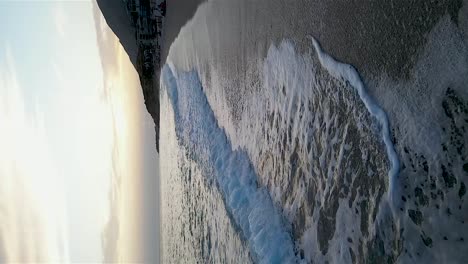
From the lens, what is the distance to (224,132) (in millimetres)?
4297

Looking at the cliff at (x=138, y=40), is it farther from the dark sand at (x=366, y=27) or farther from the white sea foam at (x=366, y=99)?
the white sea foam at (x=366, y=99)

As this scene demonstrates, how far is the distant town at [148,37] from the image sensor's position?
729 cm

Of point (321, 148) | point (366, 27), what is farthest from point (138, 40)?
point (366, 27)

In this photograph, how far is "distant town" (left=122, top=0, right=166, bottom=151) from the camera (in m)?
7.29

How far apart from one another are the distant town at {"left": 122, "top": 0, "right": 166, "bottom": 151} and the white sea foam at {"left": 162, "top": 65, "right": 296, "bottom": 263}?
132cm

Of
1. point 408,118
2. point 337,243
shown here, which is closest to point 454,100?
point 408,118

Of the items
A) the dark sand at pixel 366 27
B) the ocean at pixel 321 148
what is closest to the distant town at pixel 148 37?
the ocean at pixel 321 148

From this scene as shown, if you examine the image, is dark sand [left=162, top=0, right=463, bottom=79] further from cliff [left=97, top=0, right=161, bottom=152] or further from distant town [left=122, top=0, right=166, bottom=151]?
cliff [left=97, top=0, right=161, bottom=152]

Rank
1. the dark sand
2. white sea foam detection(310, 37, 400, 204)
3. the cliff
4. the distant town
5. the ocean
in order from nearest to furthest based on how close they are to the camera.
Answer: the ocean, the dark sand, white sea foam detection(310, 37, 400, 204), the distant town, the cliff

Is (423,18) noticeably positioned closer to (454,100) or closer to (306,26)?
(454,100)

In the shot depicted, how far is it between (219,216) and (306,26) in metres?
2.14

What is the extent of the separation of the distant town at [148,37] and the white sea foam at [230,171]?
1.32m

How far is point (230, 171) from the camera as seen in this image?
400cm

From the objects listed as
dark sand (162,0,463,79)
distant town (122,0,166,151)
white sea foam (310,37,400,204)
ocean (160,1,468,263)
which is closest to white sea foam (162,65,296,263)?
ocean (160,1,468,263)
